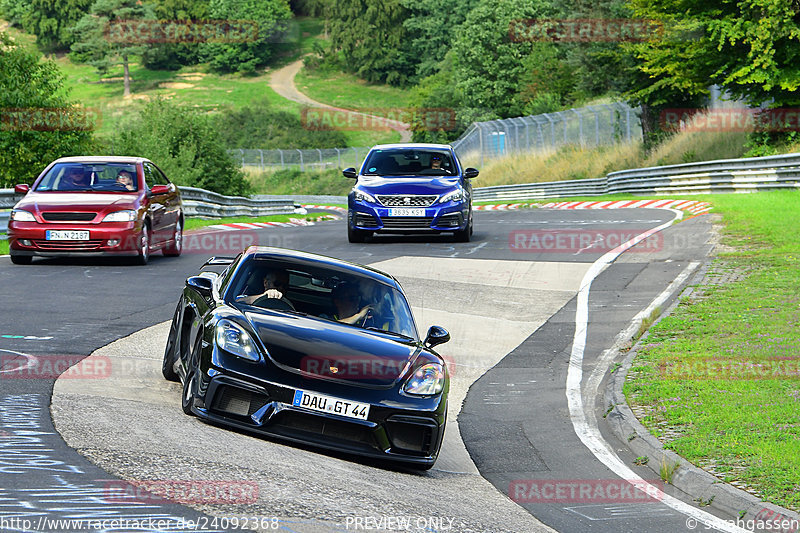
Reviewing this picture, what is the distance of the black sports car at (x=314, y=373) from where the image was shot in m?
7.02

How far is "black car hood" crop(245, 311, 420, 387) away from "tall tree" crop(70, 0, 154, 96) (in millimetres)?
136816

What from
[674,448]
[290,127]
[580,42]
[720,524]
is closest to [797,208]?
[674,448]

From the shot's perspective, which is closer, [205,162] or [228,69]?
[205,162]

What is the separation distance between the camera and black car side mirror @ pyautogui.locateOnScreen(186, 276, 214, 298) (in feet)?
27.4

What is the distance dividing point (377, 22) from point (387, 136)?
29.3m

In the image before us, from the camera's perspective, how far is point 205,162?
137 feet

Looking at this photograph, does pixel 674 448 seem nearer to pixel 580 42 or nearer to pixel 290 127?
pixel 580 42

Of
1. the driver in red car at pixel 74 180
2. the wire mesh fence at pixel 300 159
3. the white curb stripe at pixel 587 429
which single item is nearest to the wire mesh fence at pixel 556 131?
the wire mesh fence at pixel 300 159

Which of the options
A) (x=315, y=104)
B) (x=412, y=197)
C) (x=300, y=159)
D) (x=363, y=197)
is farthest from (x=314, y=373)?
(x=315, y=104)

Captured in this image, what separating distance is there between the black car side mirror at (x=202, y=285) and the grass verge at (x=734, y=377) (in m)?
3.56

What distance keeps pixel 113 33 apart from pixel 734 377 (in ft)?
461

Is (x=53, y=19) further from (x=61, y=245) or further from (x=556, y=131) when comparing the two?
(x=61, y=245)

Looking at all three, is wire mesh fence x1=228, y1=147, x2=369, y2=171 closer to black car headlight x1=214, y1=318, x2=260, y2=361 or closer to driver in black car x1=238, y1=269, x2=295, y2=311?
driver in black car x1=238, y1=269, x2=295, y2=311

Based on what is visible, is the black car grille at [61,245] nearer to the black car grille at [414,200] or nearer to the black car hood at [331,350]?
the black car grille at [414,200]
